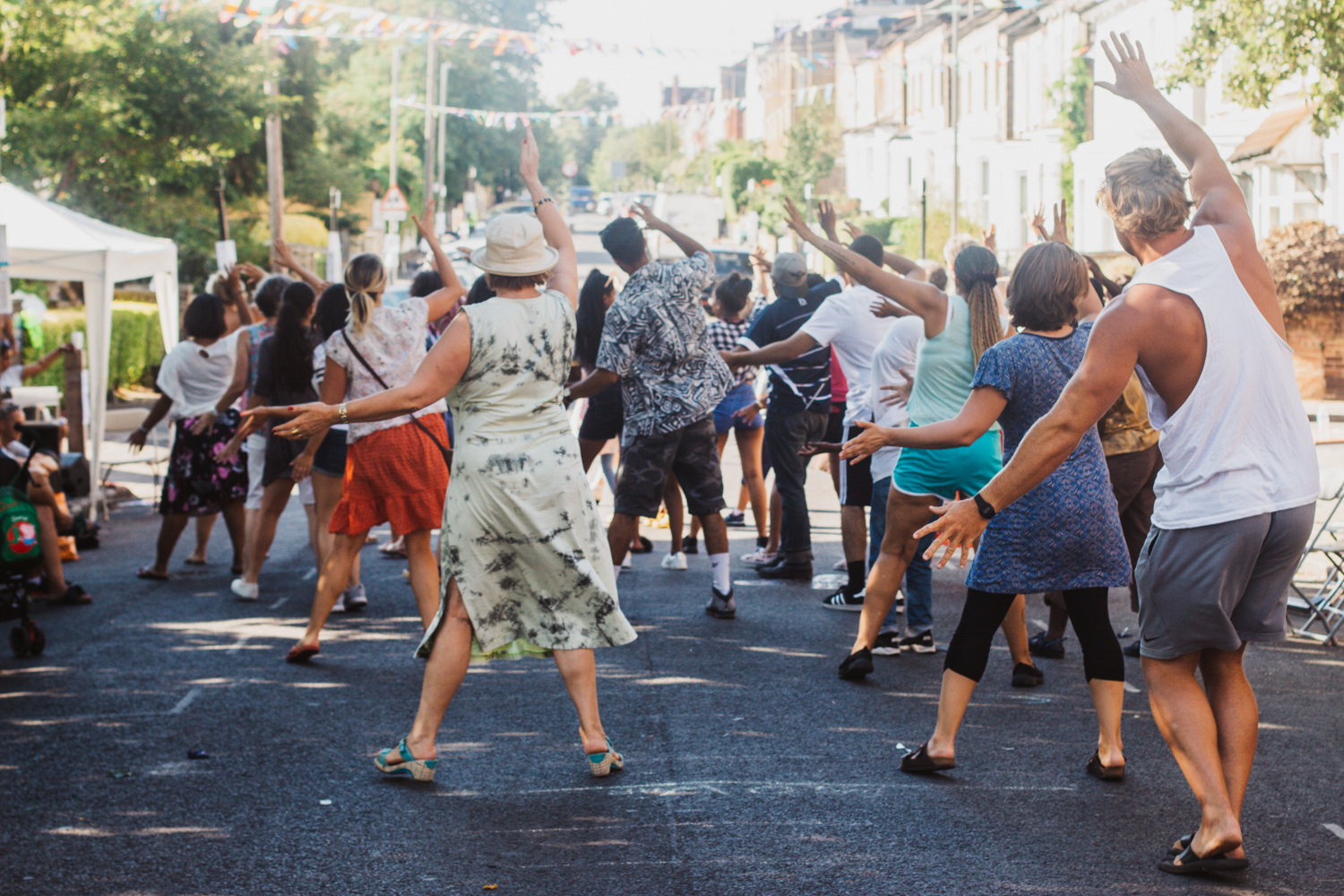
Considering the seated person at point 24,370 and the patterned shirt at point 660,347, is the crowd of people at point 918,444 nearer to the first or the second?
the patterned shirt at point 660,347

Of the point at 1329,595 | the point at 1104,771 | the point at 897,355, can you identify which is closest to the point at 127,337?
the point at 897,355

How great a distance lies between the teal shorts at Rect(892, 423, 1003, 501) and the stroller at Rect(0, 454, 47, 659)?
14.3 ft

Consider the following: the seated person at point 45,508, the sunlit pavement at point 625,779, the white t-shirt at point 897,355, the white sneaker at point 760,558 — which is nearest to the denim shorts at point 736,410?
the white sneaker at point 760,558

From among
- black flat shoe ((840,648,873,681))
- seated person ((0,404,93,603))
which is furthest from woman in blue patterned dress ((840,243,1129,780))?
seated person ((0,404,93,603))

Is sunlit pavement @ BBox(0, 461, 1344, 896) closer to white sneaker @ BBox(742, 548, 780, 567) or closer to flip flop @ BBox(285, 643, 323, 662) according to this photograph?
flip flop @ BBox(285, 643, 323, 662)

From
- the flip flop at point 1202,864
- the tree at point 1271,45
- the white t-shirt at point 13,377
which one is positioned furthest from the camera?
the tree at point 1271,45

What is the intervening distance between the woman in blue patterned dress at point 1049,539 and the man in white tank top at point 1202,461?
0.77 meters

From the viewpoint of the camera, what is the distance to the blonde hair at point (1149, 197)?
393cm

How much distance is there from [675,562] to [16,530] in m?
3.97

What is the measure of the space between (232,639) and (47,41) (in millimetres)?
15302

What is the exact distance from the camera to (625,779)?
16.2ft

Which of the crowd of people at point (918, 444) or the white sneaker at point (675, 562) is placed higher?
the crowd of people at point (918, 444)

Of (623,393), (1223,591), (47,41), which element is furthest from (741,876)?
(47,41)

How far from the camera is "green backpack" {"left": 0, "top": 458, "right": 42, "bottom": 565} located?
696 centimetres
